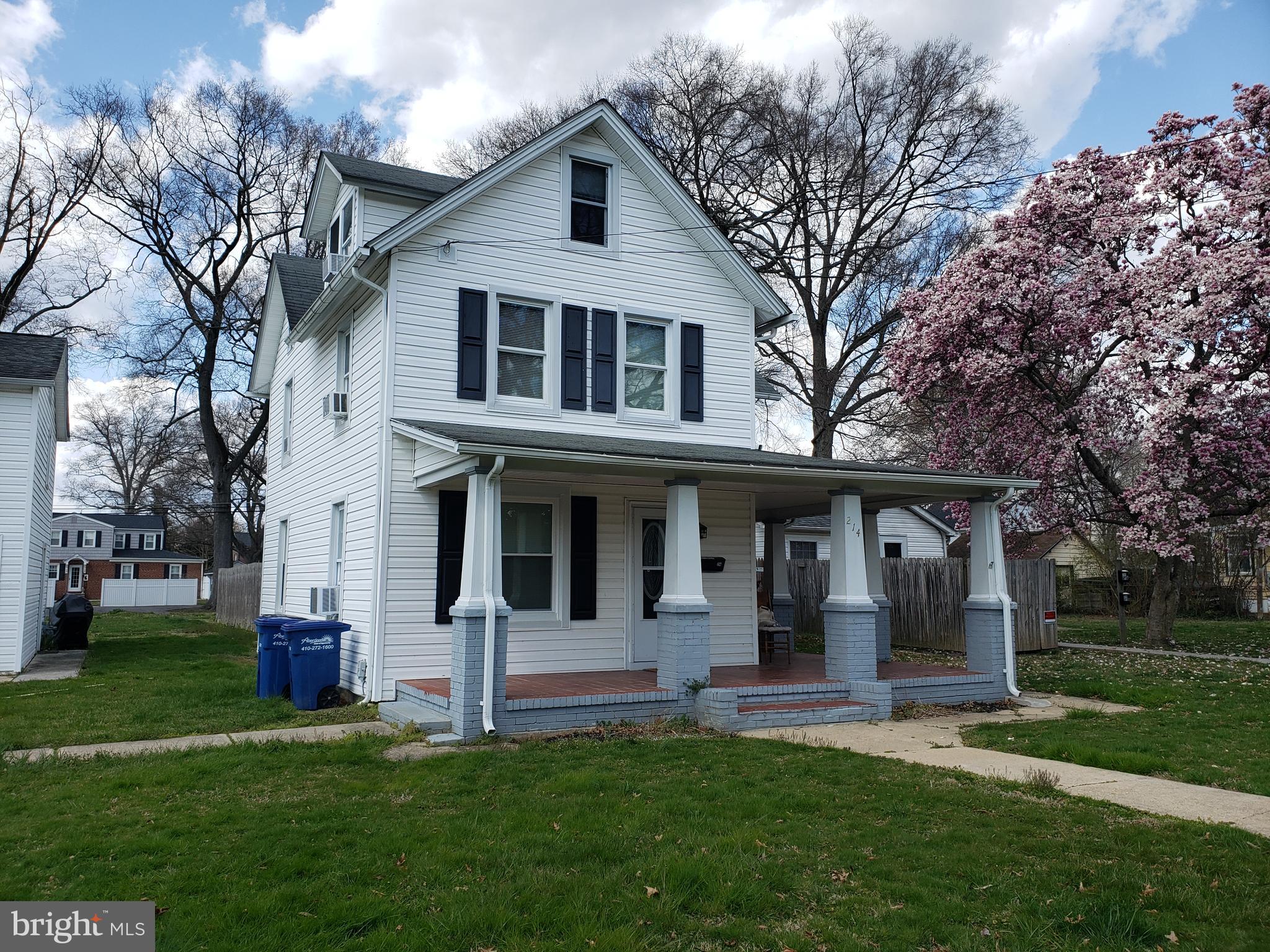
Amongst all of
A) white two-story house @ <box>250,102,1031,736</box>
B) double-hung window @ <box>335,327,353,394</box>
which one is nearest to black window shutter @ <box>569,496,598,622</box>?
white two-story house @ <box>250,102,1031,736</box>

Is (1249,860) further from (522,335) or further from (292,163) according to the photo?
(292,163)

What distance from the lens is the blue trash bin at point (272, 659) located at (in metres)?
11.0

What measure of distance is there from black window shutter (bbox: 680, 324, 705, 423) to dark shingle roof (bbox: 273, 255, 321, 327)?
225 inches

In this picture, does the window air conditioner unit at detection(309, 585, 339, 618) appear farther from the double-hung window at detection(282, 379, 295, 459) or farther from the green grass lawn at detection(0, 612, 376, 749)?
the double-hung window at detection(282, 379, 295, 459)

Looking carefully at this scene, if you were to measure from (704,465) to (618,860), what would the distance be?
17.0ft

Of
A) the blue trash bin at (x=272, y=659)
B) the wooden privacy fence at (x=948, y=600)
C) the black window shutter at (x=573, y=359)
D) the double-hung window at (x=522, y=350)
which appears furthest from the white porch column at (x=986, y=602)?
the blue trash bin at (x=272, y=659)

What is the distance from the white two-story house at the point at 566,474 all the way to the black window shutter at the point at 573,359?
3 cm

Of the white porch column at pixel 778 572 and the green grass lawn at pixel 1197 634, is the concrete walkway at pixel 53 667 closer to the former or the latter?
the white porch column at pixel 778 572

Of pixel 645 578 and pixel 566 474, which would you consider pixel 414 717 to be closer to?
pixel 566 474

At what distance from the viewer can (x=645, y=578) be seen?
1195cm

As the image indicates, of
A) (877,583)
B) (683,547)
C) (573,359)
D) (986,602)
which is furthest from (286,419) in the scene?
(986,602)

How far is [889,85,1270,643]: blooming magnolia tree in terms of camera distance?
14469mm

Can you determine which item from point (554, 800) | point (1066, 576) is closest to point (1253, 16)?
point (554, 800)

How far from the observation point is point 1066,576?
100 ft
